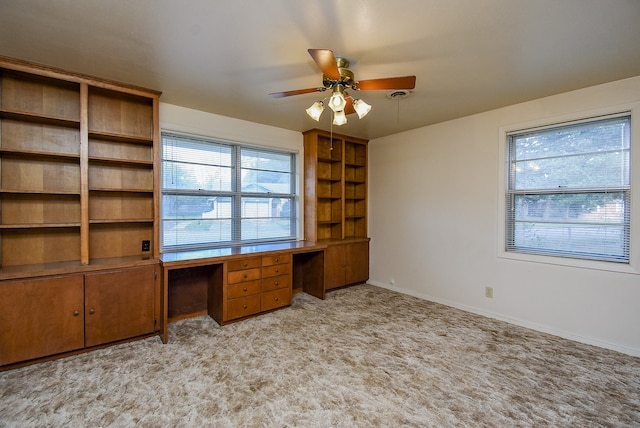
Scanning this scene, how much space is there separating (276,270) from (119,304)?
5.06ft

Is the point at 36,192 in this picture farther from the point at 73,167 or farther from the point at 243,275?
the point at 243,275

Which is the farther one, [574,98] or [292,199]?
[292,199]

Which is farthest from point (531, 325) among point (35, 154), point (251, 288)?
point (35, 154)

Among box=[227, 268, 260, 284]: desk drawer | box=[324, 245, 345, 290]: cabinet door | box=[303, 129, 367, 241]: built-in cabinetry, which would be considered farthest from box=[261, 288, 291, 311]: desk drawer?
box=[303, 129, 367, 241]: built-in cabinetry

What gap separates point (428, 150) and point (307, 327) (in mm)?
2826

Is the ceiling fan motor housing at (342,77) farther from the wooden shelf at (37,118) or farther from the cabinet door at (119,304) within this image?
the cabinet door at (119,304)

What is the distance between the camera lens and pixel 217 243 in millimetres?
3750

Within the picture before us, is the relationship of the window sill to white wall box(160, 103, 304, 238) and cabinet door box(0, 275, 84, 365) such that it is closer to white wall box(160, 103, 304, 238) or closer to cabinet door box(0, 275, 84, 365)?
white wall box(160, 103, 304, 238)

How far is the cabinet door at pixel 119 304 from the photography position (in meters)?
2.50

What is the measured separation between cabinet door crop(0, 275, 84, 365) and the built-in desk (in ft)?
2.16

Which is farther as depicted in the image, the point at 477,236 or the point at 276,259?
the point at 477,236

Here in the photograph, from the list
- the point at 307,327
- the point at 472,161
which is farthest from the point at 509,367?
the point at 472,161

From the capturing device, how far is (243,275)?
317 cm

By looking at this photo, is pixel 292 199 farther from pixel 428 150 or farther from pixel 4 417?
pixel 4 417
